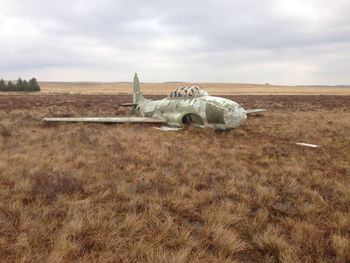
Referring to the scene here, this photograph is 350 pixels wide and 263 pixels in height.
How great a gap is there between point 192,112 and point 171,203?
9442 mm

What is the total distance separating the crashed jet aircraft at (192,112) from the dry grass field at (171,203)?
2489 millimetres

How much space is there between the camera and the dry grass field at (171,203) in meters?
4.18

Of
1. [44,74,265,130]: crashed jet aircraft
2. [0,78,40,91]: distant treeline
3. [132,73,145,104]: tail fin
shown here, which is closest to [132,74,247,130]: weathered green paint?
[44,74,265,130]: crashed jet aircraft

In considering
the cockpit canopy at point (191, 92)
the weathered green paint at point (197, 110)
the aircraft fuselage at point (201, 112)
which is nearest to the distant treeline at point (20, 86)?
the weathered green paint at point (197, 110)

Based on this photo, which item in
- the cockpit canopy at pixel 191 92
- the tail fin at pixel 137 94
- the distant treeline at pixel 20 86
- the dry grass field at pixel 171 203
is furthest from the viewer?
the distant treeline at pixel 20 86

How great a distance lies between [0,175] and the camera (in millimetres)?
7258

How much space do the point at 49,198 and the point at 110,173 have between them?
2.03 m

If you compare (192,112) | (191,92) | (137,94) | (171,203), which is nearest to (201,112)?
(192,112)

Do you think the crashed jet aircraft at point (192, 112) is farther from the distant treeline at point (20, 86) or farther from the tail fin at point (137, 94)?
the distant treeline at point (20, 86)

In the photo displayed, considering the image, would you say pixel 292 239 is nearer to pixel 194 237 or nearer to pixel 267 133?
pixel 194 237

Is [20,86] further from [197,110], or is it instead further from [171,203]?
[171,203]

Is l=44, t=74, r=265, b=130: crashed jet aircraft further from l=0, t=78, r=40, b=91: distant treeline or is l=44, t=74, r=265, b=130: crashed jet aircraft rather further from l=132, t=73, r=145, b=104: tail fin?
l=0, t=78, r=40, b=91: distant treeline

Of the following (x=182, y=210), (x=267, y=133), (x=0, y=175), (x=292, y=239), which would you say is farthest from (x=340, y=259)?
(x=267, y=133)

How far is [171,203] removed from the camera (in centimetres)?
584
